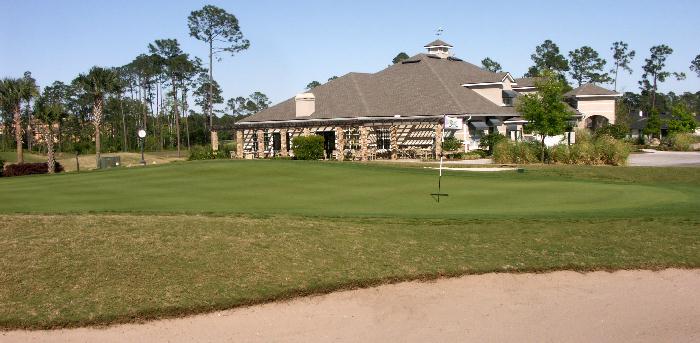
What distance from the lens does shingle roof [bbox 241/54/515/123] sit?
44188 millimetres

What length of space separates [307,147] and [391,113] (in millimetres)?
6961

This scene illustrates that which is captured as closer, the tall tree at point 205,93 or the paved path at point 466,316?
the paved path at point 466,316

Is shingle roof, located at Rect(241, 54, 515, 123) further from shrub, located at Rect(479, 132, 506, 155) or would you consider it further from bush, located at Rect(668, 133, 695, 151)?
bush, located at Rect(668, 133, 695, 151)

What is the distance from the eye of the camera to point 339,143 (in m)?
44.1

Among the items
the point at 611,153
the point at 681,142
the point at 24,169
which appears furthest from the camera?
the point at 681,142

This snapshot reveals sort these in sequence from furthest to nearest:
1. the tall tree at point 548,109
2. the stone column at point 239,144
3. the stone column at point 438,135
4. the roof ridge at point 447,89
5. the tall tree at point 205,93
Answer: the tall tree at point 205,93
the stone column at point 239,144
the roof ridge at point 447,89
the stone column at point 438,135
the tall tree at point 548,109

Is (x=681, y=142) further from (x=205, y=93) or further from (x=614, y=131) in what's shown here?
(x=205, y=93)

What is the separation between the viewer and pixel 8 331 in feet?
25.2

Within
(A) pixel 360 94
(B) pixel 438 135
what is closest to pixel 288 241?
(B) pixel 438 135

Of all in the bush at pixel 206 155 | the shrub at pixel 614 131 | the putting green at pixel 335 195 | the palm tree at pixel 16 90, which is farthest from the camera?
the shrub at pixel 614 131

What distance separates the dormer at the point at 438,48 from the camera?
2234 inches

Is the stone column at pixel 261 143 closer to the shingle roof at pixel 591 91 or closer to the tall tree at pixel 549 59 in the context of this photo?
the shingle roof at pixel 591 91

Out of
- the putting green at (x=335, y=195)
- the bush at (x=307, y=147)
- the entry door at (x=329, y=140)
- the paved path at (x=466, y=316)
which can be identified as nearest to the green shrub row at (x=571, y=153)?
the bush at (x=307, y=147)

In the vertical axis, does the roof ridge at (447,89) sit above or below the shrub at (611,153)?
above
